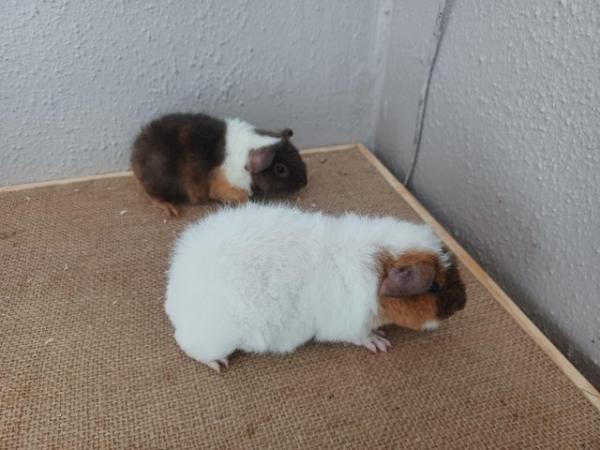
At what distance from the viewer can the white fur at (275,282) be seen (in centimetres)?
105

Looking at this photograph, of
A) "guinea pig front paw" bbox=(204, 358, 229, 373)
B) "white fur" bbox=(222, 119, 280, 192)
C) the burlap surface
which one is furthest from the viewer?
"white fur" bbox=(222, 119, 280, 192)

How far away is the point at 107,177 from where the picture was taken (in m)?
1.71

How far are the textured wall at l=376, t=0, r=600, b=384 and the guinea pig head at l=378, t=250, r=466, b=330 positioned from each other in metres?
0.30

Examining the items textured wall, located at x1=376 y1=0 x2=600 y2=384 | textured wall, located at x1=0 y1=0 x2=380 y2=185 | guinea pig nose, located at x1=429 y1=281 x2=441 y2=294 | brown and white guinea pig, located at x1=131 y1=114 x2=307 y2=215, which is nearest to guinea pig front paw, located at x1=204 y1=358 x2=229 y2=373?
guinea pig nose, located at x1=429 y1=281 x2=441 y2=294

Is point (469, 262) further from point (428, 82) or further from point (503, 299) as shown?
point (428, 82)

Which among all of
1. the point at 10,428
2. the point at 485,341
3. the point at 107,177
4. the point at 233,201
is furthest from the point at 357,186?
the point at 10,428

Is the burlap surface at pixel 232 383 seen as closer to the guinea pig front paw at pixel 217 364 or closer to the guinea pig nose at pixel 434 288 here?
the guinea pig front paw at pixel 217 364

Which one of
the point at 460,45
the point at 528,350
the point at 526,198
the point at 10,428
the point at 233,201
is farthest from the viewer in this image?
the point at 233,201

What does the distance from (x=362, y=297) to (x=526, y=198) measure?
529 millimetres

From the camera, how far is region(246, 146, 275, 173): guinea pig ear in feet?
5.05

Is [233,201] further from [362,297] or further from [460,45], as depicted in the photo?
[460,45]

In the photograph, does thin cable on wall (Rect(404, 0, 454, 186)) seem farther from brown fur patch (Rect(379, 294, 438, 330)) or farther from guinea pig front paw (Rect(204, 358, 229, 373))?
guinea pig front paw (Rect(204, 358, 229, 373))

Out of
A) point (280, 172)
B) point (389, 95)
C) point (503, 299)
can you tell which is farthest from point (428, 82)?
point (503, 299)

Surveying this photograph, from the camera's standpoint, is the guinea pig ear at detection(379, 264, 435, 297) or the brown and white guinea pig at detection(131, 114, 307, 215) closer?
the guinea pig ear at detection(379, 264, 435, 297)
